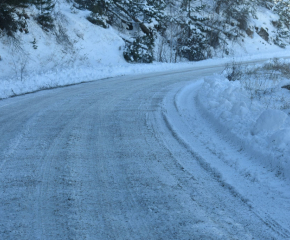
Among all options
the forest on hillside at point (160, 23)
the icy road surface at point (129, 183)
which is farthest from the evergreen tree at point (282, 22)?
the icy road surface at point (129, 183)

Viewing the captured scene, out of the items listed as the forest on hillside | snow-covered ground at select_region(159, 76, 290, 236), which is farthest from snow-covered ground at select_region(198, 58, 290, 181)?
the forest on hillside

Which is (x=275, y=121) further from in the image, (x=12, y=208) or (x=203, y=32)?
(x=203, y=32)

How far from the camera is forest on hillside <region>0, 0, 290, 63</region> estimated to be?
59.1ft

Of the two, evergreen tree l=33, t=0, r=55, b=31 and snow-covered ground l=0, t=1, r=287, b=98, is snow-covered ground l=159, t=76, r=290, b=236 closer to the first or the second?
snow-covered ground l=0, t=1, r=287, b=98

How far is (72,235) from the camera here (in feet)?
8.63

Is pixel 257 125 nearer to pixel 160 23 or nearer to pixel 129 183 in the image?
pixel 129 183

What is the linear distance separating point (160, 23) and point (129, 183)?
26.8 metres

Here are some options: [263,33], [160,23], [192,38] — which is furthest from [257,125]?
[263,33]

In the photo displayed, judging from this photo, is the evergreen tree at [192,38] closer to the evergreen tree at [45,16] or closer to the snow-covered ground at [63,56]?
the snow-covered ground at [63,56]

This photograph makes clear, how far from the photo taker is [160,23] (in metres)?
28.3

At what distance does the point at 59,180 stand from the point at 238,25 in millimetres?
39973

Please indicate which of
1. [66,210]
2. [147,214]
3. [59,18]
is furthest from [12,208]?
[59,18]

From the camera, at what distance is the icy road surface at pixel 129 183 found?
275 cm

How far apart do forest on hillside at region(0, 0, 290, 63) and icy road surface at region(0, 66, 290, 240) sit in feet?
38.9
